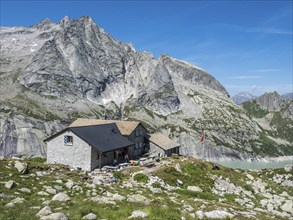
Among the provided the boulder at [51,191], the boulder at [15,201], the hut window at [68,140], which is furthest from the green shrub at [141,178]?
the boulder at [15,201]

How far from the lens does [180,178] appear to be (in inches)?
1750

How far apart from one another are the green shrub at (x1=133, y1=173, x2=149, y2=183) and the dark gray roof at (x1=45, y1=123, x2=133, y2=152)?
8.60m

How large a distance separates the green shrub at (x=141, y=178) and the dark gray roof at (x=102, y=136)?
28.2 feet

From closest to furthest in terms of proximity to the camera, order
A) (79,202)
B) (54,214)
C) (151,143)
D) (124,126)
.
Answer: (54,214) → (79,202) → (124,126) → (151,143)

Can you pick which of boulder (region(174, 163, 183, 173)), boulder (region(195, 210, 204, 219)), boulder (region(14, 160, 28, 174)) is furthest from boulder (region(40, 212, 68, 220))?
boulder (region(174, 163, 183, 173))

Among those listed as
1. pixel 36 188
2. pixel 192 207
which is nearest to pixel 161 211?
pixel 192 207

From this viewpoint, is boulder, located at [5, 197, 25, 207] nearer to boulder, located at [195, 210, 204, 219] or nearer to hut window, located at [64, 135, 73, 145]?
boulder, located at [195, 210, 204, 219]

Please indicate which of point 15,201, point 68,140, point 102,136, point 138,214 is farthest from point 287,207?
point 68,140

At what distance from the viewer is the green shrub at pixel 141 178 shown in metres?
39.5

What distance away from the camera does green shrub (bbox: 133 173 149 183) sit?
39531 mm

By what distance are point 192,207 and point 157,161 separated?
120 feet

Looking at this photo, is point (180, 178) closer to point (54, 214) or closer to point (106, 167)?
point (106, 167)

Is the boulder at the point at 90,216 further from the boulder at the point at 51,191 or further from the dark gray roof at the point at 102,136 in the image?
the dark gray roof at the point at 102,136

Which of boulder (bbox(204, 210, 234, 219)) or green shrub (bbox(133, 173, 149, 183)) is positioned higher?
boulder (bbox(204, 210, 234, 219))
